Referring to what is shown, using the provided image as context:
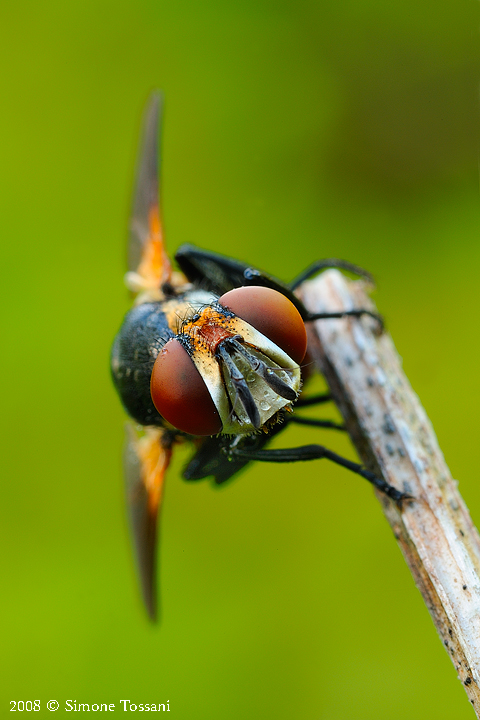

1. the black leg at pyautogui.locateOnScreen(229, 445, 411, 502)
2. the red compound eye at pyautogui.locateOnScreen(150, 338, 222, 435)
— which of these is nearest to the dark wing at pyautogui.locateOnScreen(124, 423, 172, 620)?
the black leg at pyautogui.locateOnScreen(229, 445, 411, 502)

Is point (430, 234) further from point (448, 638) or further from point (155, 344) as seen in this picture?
point (448, 638)

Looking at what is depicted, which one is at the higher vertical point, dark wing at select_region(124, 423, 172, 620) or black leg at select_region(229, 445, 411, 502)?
black leg at select_region(229, 445, 411, 502)

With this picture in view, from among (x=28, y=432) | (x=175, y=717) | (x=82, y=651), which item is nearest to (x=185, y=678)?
(x=175, y=717)

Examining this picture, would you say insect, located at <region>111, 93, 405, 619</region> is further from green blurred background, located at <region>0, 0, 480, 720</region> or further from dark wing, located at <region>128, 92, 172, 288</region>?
green blurred background, located at <region>0, 0, 480, 720</region>

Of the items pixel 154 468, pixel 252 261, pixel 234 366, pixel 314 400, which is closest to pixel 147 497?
pixel 154 468

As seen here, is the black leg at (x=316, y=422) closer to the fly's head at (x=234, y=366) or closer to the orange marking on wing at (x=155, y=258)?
the fly's head at (x=234, y=366)

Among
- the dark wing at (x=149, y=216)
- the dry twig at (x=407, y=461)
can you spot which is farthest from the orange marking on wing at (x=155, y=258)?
the dry twig at (x=407, y=461)
